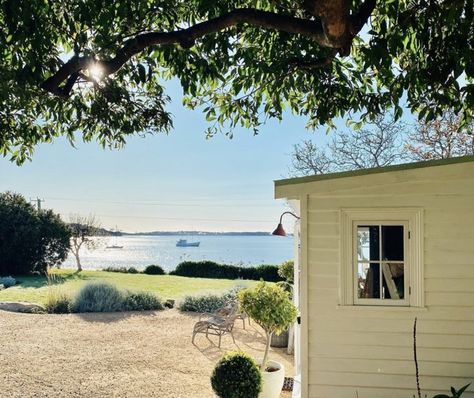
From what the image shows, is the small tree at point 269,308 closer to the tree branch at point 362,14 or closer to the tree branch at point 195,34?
the tree branch at point 195,34

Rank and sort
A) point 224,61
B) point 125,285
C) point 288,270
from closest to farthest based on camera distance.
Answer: point 224,61
point 288,270
point 125,285

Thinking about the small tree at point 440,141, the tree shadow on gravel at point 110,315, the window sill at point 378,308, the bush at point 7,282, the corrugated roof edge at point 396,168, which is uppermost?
the small tree at point 440,141

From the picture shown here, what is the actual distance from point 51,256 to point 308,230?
19.2 meters

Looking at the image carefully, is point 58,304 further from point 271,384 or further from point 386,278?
point 386,278

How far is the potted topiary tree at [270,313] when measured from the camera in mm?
5363

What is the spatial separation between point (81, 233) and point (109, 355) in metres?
16.0

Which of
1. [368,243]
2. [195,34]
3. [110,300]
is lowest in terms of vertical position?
[110,300]

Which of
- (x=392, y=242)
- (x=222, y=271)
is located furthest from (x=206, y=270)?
(x=392, y=242)

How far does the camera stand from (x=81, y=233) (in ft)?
75.0

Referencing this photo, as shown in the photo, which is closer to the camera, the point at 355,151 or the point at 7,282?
the point at 355,151

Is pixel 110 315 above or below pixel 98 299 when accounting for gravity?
below

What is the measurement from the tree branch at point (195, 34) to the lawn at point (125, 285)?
393 inches

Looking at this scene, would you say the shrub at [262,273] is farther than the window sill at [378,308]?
Yes

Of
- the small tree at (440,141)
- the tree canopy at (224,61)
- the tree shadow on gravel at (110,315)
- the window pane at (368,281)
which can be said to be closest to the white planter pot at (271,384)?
the window pane at (368,281)
